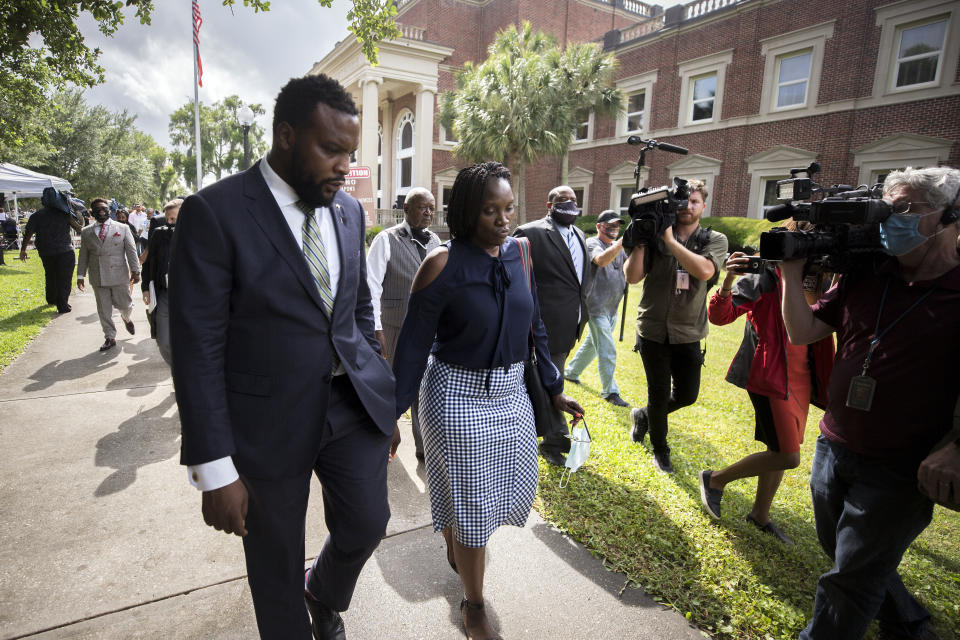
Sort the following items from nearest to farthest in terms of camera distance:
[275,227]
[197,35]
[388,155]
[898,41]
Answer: [275,227]
[898,41]
[197,35]
[388,155]

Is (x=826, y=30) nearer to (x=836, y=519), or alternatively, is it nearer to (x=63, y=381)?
(x=836, y=519)

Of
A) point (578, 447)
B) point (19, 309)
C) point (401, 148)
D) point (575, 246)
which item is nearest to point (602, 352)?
point (575, 246)

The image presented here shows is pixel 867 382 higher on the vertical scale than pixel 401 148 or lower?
lower

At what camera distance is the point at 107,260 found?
22.6ft

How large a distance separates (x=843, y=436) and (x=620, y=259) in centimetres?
476

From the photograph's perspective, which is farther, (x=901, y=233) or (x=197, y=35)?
(x=197, y=35)

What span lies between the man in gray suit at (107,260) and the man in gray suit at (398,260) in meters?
5.02

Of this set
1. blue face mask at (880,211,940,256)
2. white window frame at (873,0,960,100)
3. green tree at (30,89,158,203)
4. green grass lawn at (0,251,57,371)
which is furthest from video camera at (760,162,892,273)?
green tree at (30,89,158,203)

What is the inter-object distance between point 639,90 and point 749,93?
4.94 metres

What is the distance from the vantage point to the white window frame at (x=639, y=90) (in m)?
21.4

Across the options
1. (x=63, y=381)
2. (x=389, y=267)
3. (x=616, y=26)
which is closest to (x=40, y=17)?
(x=63, y=381)

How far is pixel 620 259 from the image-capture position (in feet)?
21.8

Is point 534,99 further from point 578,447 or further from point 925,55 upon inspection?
point 578,447

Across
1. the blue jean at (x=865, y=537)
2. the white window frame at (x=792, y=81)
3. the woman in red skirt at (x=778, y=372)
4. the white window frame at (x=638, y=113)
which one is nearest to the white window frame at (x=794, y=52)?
the white window frame at (x=792, y=81)
